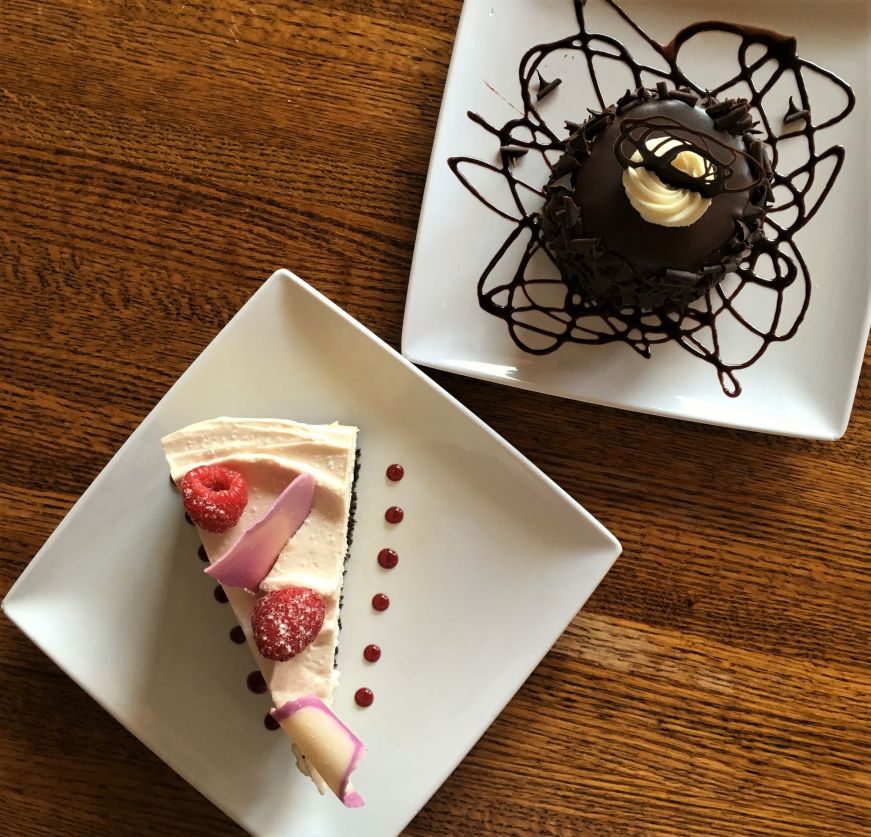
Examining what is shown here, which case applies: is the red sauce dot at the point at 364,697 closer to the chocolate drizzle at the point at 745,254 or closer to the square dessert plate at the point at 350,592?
→ the square dessert plate at the point at 350,592

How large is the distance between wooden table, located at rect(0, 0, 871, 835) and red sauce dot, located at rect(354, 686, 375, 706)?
0.82 feet

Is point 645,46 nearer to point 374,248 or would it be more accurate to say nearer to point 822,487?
point 374,248

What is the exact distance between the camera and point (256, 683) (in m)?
1.39

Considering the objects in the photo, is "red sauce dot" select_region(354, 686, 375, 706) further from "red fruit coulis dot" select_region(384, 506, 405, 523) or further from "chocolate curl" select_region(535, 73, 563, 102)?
"chocolate curl" select_region(535, 73, 563, 102)

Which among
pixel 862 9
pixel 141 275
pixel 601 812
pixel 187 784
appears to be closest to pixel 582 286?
pixel 862 9

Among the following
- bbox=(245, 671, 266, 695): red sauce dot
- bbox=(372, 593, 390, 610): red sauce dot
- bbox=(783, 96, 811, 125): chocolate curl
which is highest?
bbox=(783, 96, 811, 125): chocolate curl

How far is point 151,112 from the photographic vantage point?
1462mm

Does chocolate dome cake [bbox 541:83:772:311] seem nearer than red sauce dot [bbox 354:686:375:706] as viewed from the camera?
Yes

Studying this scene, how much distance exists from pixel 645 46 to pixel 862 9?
42 centimetres

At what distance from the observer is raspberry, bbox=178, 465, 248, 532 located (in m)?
1.22

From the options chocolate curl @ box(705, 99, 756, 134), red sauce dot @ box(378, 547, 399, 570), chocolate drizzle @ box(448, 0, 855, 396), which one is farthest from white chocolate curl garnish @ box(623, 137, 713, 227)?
red sauce dot @ box(378, 547, 399, 570)

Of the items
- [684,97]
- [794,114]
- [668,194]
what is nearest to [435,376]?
[668,194]

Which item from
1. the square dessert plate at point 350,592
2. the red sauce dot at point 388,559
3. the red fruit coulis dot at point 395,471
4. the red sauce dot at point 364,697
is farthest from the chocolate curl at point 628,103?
the red sauce dot at point 364,697

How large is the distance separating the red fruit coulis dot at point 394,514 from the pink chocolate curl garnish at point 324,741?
353 millimetres
